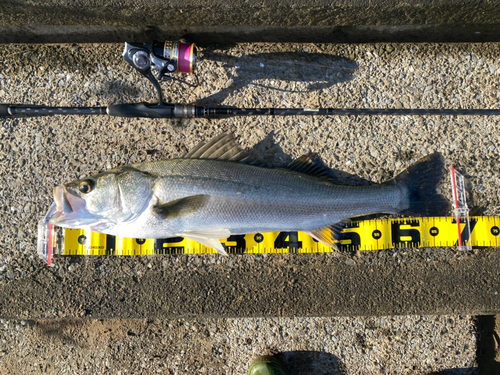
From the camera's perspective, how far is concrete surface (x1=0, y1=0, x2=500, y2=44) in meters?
2.51

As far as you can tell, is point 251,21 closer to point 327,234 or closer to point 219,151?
point 219,151

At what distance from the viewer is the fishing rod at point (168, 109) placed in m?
2.51

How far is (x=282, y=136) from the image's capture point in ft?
9.57

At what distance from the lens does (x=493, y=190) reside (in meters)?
2.86

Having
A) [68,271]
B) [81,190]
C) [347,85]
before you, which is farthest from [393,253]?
[68,271]

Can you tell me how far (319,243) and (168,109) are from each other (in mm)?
1863

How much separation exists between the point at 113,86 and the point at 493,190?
384 cm

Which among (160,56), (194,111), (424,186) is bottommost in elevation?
(424,186)

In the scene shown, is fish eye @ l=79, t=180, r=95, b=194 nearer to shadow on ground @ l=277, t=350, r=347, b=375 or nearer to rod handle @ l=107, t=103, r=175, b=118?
rod handle @ l=107, t=103, r=175, b=118

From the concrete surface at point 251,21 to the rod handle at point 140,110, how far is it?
0.73m

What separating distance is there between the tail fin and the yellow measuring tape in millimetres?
198

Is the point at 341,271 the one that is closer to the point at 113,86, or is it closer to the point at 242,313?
the point at 242,313

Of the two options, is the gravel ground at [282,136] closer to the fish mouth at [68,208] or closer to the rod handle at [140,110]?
the rod handle at [140,110]

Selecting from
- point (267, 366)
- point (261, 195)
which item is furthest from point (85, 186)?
point (267, 366)
